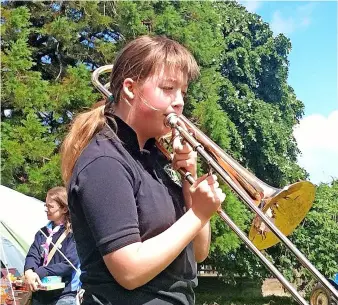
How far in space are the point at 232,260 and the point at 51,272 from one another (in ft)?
35.0

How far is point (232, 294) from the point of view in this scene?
1695 centimetres

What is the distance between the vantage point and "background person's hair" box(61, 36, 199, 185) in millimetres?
1554

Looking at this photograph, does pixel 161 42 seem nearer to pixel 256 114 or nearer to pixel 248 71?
pixel 256 114

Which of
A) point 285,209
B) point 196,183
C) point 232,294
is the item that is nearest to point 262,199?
point 285,209

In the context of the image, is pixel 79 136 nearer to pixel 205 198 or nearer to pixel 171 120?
pixel 171 120

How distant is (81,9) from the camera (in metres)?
11.5

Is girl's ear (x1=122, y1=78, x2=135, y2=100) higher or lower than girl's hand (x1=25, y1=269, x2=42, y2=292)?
higher

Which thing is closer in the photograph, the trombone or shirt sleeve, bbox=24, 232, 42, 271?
the trombone

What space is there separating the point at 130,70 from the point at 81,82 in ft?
30.7

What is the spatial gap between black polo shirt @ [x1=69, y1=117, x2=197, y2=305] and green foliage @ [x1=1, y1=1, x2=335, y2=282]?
8.03m

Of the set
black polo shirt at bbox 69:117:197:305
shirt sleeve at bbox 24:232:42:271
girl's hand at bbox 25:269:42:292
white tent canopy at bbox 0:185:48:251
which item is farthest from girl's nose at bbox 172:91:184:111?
white tent canopy at bbox 0:185:48:251

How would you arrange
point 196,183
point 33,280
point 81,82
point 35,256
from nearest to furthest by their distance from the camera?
point 196,183 < point 33,280 < point 35,256 < point 81,82

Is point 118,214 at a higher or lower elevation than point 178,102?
lower

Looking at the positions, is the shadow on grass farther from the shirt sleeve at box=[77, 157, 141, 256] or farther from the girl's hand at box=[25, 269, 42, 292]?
the shirt sleeve at box=[77, 157, 141, 256]
